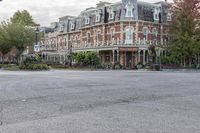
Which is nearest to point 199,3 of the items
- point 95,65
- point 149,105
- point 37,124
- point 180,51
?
point 180,51

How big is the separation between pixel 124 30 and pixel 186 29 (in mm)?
10184

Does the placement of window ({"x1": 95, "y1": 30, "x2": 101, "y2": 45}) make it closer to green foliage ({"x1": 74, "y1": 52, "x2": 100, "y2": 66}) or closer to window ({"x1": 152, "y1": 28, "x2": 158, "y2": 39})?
green foliage ({"x1": 74, "y1": 52, "x2": 100, "y2": 66})

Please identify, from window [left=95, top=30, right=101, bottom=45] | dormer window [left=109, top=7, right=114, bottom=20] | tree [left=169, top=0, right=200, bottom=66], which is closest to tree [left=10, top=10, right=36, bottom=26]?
window [left=95, top=30, right=101, bottom=45]

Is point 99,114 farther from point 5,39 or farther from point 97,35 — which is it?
point 5,39

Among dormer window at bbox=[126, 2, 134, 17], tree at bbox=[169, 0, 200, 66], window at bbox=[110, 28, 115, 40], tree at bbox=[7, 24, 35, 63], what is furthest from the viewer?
tree at bbox=[7, 24, 35, 63]

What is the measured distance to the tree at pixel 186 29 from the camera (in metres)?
54.8

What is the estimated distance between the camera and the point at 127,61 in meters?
61.2

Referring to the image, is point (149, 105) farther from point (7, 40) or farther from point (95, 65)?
point (7, 40)

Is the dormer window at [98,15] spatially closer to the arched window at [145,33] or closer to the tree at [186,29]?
the arched window at [145,33]

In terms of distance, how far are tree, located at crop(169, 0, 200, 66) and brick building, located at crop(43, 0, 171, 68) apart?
5075 mm

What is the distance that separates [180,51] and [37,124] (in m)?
49.2

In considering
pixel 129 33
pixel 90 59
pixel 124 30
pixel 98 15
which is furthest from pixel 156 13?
pixel 90 59

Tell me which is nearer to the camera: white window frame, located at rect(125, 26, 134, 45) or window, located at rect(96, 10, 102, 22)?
white window frame, located at rect(125, 26, 134, 45)

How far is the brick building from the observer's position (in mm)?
60531
